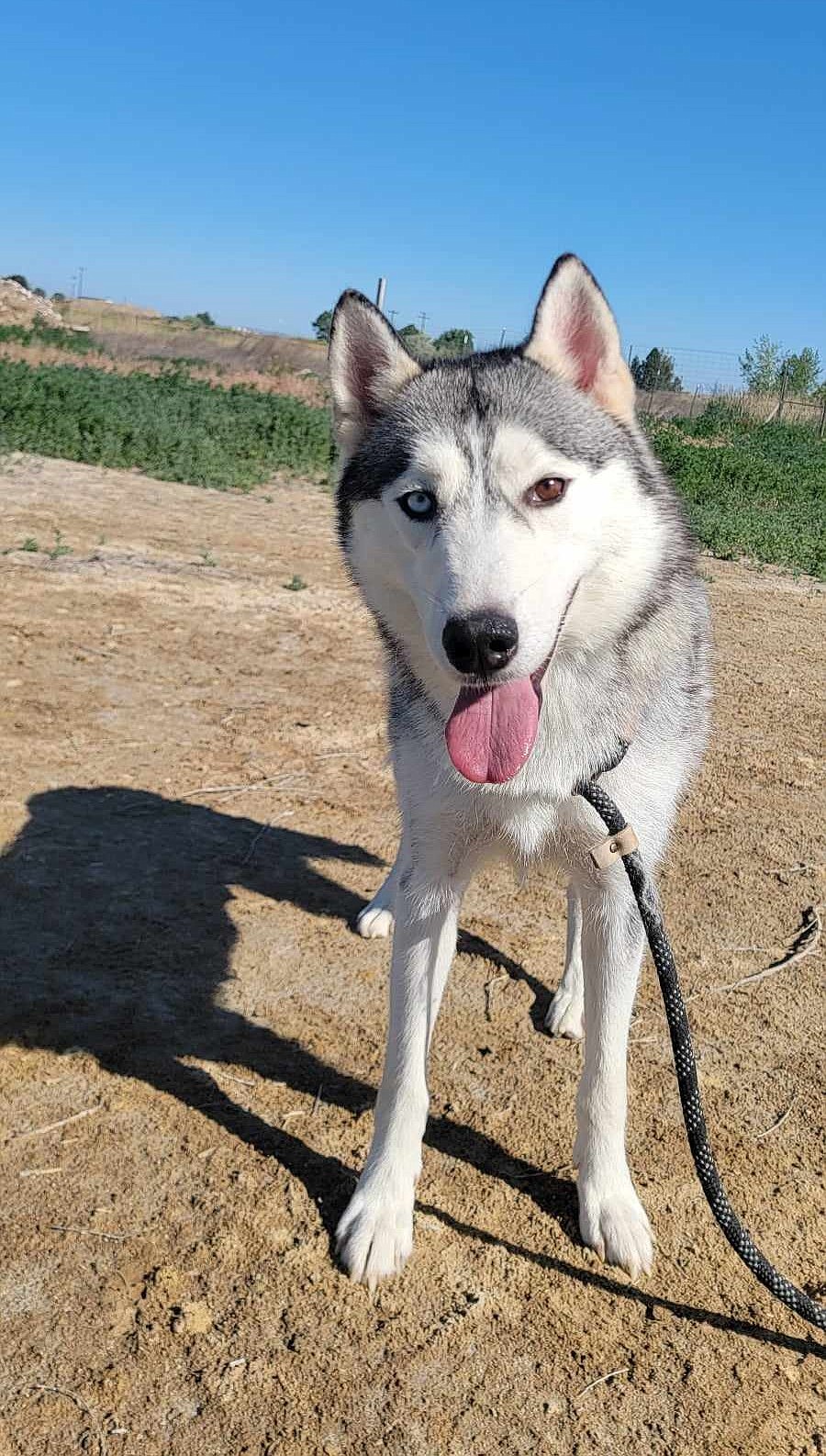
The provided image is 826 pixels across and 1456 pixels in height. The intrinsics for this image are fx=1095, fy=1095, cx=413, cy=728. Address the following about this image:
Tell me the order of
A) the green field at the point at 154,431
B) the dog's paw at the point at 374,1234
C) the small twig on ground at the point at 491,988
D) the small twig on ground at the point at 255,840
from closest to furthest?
1. the dog's paw at the point at 374,1234
2. the small twig on ground at the point at 491,988
3. the small twig on ground at the point at 255,840
4. the green field at the point at 154,431

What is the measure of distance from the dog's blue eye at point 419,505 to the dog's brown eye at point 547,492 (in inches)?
8.1

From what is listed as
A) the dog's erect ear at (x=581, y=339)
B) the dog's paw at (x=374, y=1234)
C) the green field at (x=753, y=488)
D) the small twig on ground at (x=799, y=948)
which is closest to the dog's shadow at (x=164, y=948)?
the dog's paw at (x=374, y=1234)

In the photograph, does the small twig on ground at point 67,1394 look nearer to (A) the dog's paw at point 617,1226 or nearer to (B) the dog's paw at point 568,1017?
(A) the dog's paw at point 617,1226

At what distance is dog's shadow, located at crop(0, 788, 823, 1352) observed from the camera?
9.67 ft

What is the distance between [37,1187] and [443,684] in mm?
1639

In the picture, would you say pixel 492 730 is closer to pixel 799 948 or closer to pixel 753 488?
pixel 799 948

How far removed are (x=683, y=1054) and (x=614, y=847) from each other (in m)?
0.48

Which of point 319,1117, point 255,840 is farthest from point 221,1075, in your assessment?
point 255,840

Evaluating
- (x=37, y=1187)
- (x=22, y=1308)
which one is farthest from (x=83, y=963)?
(x=22, y=1308)

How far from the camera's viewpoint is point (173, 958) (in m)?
3.79

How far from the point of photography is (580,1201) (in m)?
2.72

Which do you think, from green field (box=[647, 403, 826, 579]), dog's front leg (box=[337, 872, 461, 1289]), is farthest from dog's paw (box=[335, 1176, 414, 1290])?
green field (box=[647, 403, 826, 579])

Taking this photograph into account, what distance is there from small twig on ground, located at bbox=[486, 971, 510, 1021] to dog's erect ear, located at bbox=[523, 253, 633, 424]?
1994mm

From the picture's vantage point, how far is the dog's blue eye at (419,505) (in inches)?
90.0
